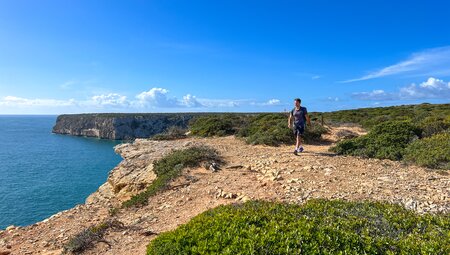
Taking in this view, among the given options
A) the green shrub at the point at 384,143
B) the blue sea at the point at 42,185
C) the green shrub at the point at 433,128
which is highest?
the green shrub at the point at 433,128

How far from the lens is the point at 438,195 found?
22.5 feet

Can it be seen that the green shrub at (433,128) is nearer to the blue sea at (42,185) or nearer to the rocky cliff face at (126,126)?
the blue sea at (42,185)

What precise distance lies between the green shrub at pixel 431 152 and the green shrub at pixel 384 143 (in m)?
0.47

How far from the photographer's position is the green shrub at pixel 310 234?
3461 mm

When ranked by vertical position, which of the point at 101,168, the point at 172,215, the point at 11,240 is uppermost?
the point at 172,215

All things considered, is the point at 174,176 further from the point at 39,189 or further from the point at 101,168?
the point at 101,168

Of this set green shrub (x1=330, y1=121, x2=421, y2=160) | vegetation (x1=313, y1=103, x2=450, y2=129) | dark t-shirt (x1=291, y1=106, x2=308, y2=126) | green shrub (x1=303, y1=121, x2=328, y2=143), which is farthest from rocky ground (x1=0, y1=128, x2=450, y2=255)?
vegetation (x1=313, y1=103, x2=450, y2=129)

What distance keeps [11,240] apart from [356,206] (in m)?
7.93

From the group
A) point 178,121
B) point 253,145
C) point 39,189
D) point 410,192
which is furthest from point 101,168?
point 178,121

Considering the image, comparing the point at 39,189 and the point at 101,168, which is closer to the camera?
the point at 39,189

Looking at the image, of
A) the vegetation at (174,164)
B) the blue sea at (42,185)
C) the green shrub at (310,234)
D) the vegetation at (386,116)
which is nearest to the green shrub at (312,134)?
the vegetation at (174,164)

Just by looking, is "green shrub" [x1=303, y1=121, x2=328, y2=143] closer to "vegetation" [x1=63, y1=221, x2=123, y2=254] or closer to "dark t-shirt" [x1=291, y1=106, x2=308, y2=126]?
"dark t-shirt" [x1=291, y1=106, x2=308, y2=126]

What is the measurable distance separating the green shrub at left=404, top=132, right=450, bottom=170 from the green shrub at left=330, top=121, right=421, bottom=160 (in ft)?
1.55

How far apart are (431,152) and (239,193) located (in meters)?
7.42
